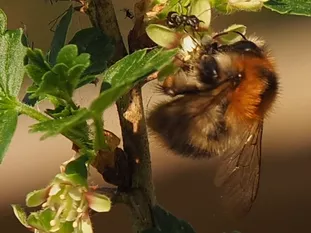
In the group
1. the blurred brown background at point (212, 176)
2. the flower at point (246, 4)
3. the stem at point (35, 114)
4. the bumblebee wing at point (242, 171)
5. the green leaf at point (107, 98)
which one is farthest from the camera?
the blurred brown background at point (212, 176)

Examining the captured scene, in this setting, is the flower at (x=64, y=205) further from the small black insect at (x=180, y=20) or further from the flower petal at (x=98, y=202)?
the small black insect at (x=180, y=20)

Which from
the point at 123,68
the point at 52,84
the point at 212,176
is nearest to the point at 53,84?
the point at 52,84

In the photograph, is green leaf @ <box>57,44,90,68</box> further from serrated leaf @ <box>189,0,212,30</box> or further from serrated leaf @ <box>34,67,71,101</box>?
serrated leaf @ <box>189,0,212,30</box>

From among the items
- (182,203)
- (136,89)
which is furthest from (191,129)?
(182,203)

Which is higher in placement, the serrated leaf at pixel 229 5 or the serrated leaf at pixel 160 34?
the serrated leaf at pixel 160 34

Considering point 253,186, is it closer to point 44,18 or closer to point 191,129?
point 191,129

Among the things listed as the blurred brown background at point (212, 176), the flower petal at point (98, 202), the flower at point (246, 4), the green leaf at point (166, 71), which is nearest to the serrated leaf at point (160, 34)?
the green leaf at point (166, 71)
